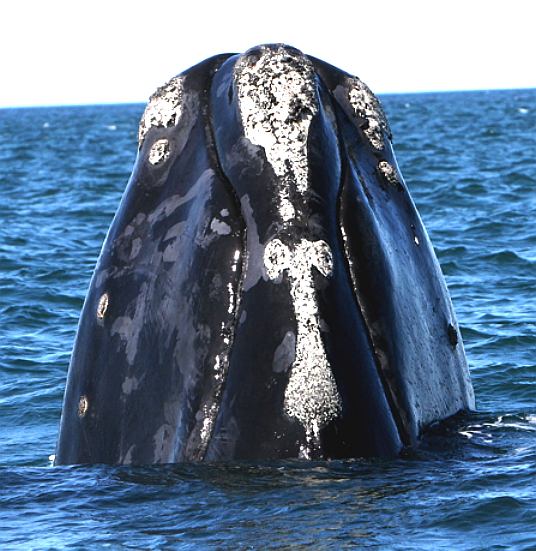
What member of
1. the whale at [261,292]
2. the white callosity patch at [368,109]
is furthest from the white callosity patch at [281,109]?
the white callosity patch at [368,109]

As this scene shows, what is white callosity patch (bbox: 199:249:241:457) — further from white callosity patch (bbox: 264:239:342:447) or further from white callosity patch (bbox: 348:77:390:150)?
white callosity patch (bbox: 348:77:390:150)

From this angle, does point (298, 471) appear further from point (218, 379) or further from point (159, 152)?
point (159, 152)

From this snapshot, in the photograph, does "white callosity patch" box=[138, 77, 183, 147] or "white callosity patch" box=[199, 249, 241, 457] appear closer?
"white callosity patch" box=[199, 249, 241, 457]

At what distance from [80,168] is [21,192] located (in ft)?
34.0

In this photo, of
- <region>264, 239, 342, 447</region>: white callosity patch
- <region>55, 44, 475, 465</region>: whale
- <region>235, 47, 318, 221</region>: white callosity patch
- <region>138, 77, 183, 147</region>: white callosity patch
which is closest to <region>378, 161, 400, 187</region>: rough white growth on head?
<region>55, 44, 475, 465</region>: whale

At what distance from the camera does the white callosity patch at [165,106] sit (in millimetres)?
6141

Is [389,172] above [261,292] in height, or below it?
above

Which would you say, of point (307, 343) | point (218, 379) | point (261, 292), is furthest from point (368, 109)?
point (218, 379)

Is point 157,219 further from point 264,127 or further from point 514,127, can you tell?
point 514,127

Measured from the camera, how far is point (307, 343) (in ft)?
17.3

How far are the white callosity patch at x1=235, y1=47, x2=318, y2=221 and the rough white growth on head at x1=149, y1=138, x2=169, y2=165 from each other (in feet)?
1.46

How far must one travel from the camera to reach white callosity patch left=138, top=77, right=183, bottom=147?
6.14 meters

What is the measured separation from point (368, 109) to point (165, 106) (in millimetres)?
959

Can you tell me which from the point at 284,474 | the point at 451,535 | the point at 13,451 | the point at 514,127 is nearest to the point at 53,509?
the point at 284,474
